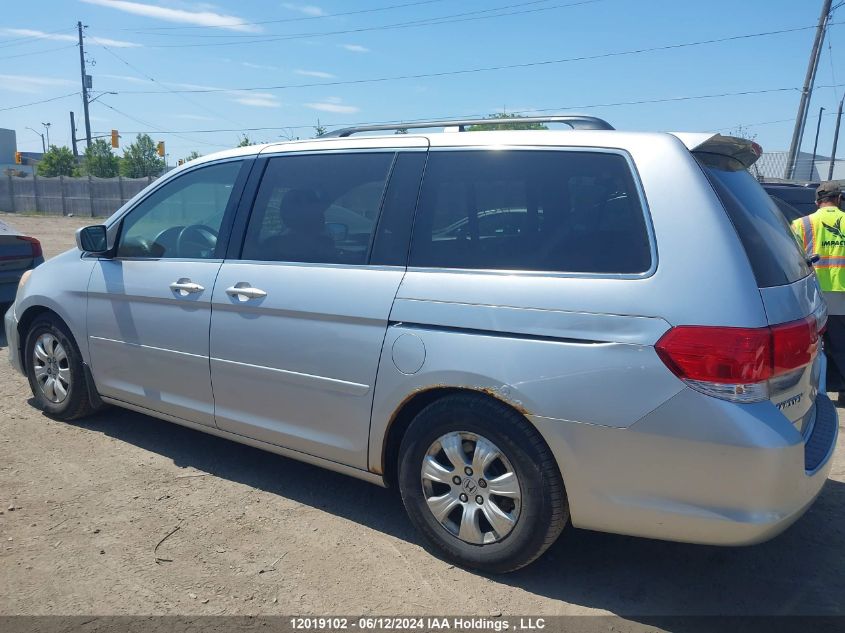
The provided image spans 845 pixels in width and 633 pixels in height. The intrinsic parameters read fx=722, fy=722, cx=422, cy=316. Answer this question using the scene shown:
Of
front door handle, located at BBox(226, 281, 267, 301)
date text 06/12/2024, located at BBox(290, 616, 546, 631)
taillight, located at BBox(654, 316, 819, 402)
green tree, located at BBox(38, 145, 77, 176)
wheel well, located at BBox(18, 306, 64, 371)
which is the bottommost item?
date text 06/12/2024, located at BBox(290, 616, 546, 631)

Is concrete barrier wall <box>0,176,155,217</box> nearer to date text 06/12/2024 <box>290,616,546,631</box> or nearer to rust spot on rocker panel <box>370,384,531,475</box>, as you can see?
rust spot on rocker panel <box>370,384,531,475</box>

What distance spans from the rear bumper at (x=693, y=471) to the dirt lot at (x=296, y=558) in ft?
1.64

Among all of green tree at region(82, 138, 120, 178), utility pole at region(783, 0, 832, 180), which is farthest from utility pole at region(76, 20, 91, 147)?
utility pole at region(783, 0, 832, 180)

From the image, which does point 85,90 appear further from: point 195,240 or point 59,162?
point 195,240

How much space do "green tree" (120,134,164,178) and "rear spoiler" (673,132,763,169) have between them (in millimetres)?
62565

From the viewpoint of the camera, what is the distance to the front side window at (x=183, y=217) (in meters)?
4.31

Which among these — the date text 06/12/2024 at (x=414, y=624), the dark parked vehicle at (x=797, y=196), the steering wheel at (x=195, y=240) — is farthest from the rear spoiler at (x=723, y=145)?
the dark parked vehicle at (x=797, y=196)

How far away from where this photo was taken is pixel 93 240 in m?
4.72

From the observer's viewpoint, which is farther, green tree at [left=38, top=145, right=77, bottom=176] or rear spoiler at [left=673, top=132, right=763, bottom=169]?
green tree at [left=38, top=145, right=77, bottom=176]

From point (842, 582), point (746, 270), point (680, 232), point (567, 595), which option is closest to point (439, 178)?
point (680, 232)

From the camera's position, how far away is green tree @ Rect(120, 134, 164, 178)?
61844 mm

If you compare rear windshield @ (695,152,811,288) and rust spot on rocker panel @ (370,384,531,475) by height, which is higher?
rear windshield @ (695,152,811,288)

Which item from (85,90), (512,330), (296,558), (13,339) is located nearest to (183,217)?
(13,339)

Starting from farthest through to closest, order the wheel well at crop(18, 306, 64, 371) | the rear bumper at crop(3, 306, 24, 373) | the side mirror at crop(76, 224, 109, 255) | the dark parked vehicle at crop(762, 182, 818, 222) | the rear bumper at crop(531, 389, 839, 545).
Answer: the dark parked vehicle at crop(762, 182, 818, 222) < the rear bumper at crop(3, 306, 24, 373) < the wheel well at crop(18, 306, 64, 371) < the side mirror at crop(76, 224, 109, 255) < the rear bumper at crop(531, 389, 839, 545)
